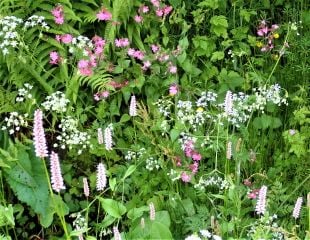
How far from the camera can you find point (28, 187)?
3561mm

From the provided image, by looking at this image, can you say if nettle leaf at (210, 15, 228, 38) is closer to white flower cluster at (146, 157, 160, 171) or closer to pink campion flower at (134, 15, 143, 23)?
pink campion flower at (134, 15, 143, 23)

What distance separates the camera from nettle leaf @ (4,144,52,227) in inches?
139

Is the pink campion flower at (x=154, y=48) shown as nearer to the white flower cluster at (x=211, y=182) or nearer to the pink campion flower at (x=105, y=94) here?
the pink campion flower at (x=105, y=94)

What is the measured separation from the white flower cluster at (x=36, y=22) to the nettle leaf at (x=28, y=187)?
675mm

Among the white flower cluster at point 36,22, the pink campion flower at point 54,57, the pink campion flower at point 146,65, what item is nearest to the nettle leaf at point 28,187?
the pink campion flower at point 54,57

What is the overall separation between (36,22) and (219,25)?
3.83 ft

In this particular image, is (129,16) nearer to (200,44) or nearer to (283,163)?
(200,44)

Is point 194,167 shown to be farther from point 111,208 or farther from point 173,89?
point 111,208

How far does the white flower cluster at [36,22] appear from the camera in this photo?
3.58 metres

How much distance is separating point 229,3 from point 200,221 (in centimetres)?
191

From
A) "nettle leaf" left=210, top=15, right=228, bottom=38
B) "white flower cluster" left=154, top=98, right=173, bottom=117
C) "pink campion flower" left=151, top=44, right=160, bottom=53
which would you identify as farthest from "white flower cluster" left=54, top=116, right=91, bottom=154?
"nettle leaf" left=210, top=15, right=228, bottom=38

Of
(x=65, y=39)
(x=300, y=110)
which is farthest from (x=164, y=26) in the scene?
(x=300, y=110)

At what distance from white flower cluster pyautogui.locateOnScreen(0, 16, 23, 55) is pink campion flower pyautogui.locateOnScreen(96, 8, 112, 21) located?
0.48m

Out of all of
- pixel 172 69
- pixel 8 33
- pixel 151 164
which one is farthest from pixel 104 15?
pixel 151 164
